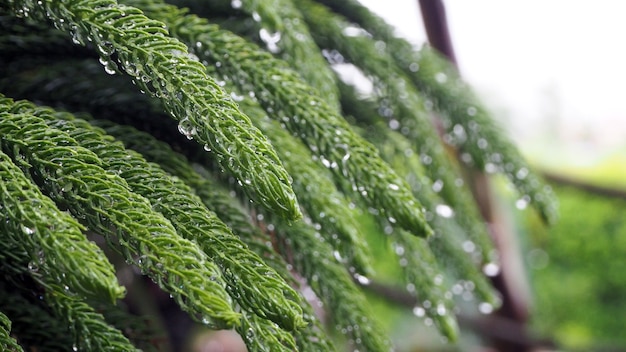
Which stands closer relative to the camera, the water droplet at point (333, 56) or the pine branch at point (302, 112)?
the pine branch at point (302, 112)

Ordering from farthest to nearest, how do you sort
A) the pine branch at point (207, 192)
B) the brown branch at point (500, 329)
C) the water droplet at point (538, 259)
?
the water droplet at point (538, 259), the brown branch at point (500, 329), the pine branch at point (207, 192)

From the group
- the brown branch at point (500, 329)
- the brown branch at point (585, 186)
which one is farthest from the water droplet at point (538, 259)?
the brown branch at point (500, 329)

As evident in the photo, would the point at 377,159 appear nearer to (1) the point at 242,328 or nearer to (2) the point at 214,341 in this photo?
(1) the point at 242,328

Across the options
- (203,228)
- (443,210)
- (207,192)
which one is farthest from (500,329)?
(203,228)

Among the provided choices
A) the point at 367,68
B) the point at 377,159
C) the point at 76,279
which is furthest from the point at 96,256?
the point at 367,68

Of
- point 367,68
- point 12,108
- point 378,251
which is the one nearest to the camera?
point 12,108

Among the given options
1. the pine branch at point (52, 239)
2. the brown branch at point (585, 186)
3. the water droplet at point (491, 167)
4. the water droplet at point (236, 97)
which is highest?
the brown branch at point (585, 186)

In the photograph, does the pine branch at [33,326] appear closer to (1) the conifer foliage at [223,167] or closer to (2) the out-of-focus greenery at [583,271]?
(1) the conifer foliage at [223,167]
